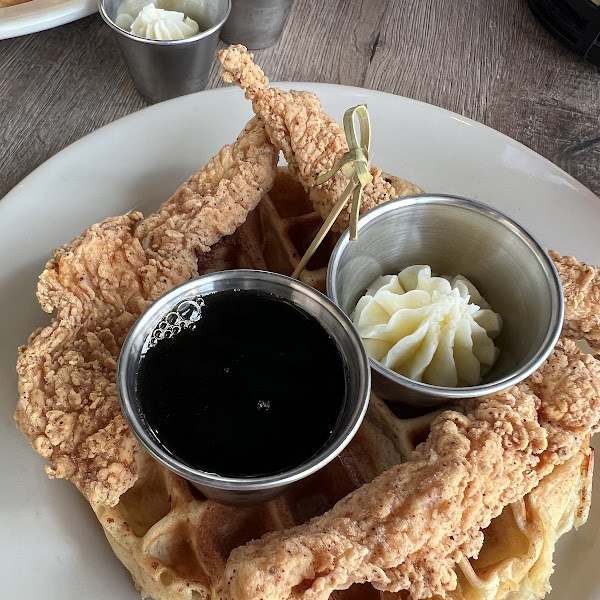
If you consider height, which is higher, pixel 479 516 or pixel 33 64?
pixel 479 516

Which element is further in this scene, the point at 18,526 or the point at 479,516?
the point at 18,526

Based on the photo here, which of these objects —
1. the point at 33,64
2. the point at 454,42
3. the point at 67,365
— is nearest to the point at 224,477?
the point at 67,365

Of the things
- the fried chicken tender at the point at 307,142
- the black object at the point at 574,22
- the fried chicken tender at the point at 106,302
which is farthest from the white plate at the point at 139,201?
the black object at the point at 574,22

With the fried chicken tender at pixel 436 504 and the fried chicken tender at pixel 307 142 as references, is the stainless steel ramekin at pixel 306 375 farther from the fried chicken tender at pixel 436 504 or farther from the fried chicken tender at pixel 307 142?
the fried chicken tender at pixel 307 142

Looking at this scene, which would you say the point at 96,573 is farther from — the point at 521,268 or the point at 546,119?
the point at 546,119

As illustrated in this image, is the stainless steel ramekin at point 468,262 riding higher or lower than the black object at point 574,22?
lower

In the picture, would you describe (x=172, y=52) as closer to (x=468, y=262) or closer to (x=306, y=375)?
(x=468, y=262)

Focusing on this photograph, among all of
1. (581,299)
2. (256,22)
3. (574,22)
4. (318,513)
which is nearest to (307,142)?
(581,299)
